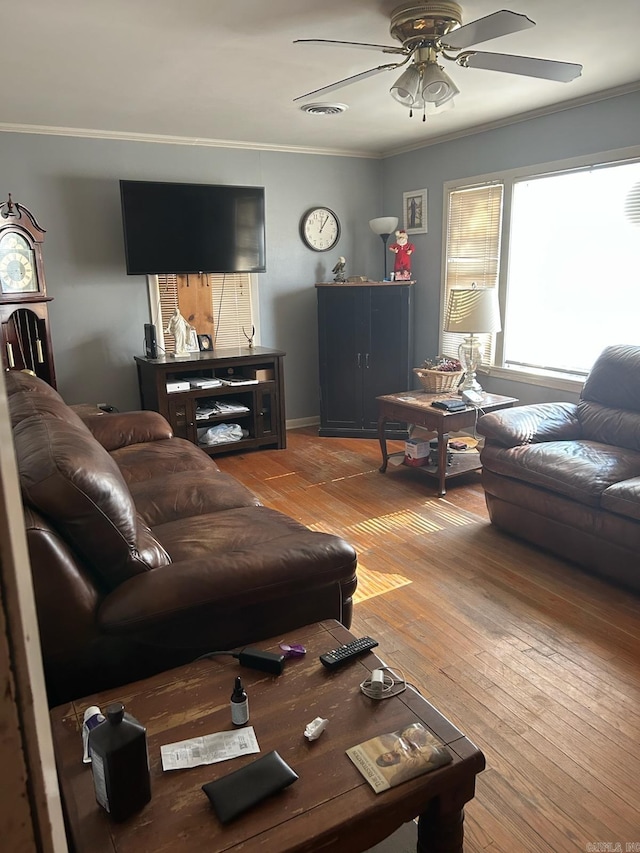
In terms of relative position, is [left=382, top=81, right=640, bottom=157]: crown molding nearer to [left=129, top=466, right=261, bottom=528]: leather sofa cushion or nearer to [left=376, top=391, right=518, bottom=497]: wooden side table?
[left=376, top=391, right=518, bottom=497]: wooden side table

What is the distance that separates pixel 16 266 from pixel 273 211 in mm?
2196

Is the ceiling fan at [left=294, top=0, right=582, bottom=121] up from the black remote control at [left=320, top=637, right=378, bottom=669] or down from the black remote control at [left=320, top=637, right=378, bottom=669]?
up

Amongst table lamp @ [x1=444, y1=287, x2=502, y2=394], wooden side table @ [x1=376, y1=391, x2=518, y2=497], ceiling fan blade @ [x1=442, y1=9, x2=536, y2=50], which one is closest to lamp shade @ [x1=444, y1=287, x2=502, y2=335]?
table lamp @ [x1=444, y1=287, x2=502, y2=394]

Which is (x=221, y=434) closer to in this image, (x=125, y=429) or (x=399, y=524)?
(x=125, y=429)

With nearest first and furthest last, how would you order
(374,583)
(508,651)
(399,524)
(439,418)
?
(508,651), (374,583), (399,524), (439,418)

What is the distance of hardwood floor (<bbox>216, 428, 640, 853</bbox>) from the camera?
1637 mm

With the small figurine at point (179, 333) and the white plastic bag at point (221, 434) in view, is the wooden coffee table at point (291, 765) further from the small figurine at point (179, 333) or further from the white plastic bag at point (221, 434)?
the small figurine at point (179, 333)

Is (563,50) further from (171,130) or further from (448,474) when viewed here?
(171,130)

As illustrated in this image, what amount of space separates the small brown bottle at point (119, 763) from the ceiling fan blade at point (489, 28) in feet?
7.31

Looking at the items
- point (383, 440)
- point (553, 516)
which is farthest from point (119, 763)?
point (383, 440)

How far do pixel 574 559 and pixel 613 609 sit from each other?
15.0 inches

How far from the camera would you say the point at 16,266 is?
3895 mm

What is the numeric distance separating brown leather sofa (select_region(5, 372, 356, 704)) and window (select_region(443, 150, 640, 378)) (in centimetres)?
294

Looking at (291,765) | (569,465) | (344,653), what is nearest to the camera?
(291,765)
